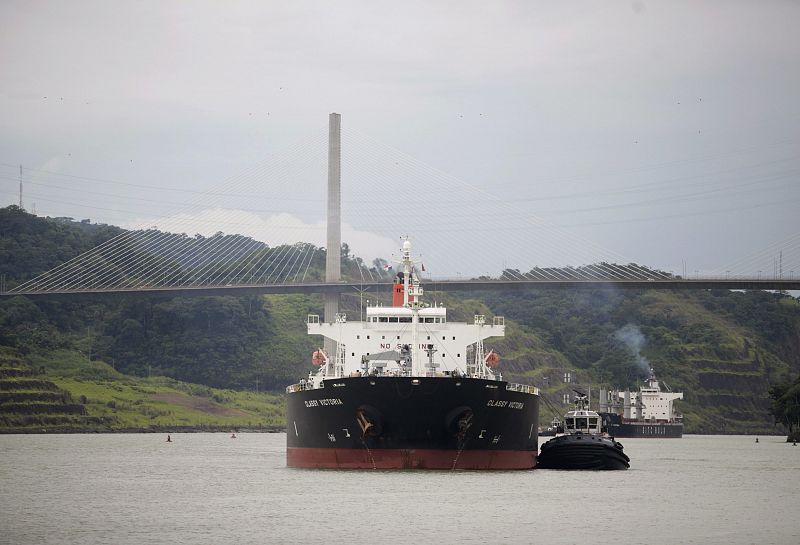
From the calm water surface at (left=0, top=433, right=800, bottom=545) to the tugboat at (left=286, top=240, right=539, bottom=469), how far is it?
30.8 inches

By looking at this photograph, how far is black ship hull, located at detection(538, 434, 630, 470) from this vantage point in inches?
2178

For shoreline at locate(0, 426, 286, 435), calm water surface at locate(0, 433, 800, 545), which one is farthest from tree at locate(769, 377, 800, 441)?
calm water surface at locate(0, 433, 800, 545)

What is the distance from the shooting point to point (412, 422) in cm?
4597

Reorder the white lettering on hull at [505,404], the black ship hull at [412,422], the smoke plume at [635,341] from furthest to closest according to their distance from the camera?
the smoke plume at [635,341] < the white lettering on hull at [505,404] < the black ship hull at [412,422]

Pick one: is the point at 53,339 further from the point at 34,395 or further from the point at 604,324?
the point at 604,324

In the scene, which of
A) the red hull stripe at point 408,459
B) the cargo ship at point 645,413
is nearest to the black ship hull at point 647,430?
the cargo ship at point 645,413

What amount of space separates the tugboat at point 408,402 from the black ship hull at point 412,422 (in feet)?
0.11

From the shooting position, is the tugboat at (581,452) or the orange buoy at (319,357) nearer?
the tugboat at (581,452)

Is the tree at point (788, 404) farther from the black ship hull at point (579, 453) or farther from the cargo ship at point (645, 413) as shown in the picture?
the black ship hull at point (579, 453)

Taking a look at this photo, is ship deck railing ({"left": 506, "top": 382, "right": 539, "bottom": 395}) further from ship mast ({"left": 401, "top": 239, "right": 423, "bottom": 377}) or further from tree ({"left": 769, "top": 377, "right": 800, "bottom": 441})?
tree ({"left": 769, "top": 377, "right": 800, "bottom": 441})

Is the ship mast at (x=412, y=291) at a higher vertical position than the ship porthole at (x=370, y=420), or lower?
higher

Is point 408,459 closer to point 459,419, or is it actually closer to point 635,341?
point 459,419

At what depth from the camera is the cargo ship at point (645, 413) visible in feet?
456

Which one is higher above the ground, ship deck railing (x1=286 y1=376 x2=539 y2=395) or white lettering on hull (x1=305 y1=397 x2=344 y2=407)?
ship deck railing (x1=286 y1=376 x2=539 y2=395)
